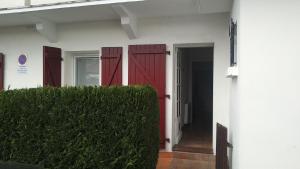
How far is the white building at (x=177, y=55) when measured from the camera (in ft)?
9.88

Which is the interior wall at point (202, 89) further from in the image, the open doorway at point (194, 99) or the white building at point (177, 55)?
the white building at point (177, 55)

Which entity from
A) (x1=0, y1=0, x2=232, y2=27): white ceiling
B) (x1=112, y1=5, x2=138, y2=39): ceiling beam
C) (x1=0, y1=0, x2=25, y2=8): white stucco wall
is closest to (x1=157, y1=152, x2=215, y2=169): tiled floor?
(x1=112, y1=5, x2=138, y2=39): ceiling beam

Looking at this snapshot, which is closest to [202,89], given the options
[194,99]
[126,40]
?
[194,99]

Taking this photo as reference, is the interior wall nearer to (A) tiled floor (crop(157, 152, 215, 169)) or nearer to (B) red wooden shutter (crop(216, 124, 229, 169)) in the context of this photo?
(A) tiled floor (crop(157, 152, 215, 169))

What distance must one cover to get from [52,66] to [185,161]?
3356mm

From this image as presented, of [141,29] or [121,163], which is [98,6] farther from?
[121,163]

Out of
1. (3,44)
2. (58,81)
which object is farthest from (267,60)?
(3,44)

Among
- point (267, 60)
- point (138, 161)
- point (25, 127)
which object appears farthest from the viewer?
point (25, 127)

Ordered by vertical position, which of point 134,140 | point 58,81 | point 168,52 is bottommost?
point 134,140

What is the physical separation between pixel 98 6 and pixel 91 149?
8.28 feet

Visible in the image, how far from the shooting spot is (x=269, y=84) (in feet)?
9.98

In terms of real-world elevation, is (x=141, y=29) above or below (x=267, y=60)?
above

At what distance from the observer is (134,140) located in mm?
3369

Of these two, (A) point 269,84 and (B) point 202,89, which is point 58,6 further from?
(B) point 202,89
